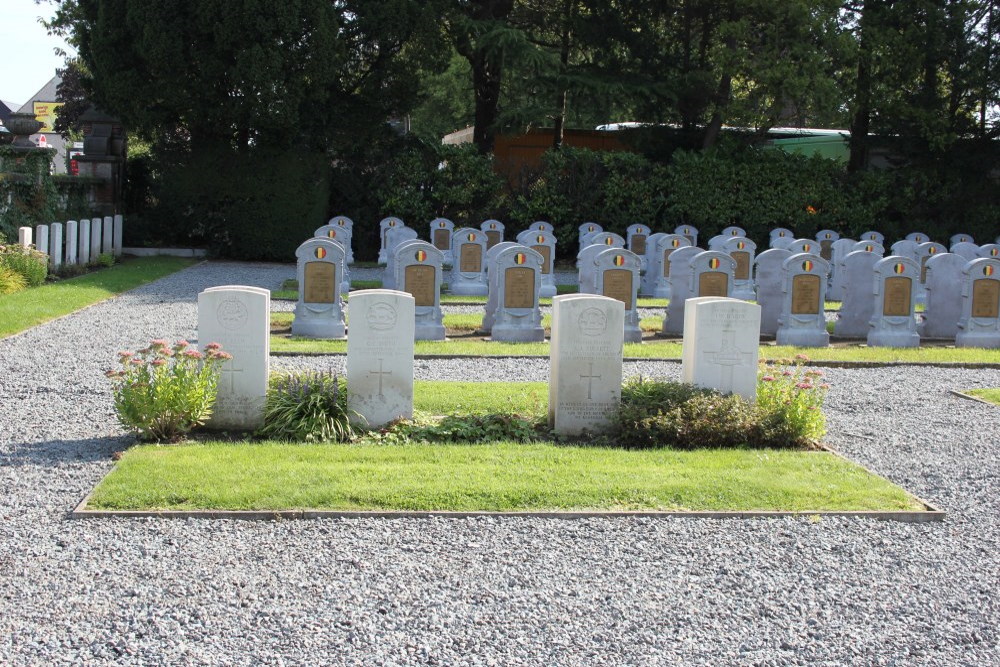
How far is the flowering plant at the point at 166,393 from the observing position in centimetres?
820

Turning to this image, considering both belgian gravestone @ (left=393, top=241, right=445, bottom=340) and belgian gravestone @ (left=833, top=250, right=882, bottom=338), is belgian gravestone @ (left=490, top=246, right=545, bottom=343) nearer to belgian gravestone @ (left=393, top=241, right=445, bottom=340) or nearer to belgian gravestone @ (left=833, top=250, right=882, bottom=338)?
belgian gravestone @ (left=393, top=241, right=445, bottom=340)

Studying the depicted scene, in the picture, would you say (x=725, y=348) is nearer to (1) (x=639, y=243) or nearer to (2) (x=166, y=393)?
(2) (x=166, y=393)

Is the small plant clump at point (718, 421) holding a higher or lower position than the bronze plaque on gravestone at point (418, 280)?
lower

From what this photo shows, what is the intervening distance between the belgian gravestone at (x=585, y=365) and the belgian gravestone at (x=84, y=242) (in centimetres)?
1650

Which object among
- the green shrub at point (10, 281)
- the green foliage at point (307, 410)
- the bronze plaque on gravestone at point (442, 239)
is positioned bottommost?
the green foliage at point (307, 410)

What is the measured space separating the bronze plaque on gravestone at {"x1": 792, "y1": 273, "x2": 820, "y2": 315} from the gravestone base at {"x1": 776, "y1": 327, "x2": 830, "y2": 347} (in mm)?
289

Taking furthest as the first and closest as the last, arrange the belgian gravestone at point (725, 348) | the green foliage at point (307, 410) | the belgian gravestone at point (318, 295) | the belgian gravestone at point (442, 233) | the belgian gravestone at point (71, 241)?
the belgian gravestone at point (442, 233) → the belgian gravestone at point (71, 241) → the belgian gravestone at point (318, 295) → the belgian gravestone at point (725, 348) → the green foliage at point (307, 410)

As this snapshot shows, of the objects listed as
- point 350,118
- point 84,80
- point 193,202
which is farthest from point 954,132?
point 84,80

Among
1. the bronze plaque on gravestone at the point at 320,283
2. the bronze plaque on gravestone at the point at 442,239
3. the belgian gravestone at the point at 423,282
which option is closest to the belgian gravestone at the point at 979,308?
the belgian gravestone at the point at 423,282

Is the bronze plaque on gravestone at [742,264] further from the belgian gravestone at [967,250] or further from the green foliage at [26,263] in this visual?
the green foliage at [26,263]

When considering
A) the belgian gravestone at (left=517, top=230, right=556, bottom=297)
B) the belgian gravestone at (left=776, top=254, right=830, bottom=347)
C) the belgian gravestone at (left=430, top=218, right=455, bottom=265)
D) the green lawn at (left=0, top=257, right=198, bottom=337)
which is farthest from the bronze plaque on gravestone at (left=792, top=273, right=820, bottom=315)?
the belgian gravestone at (left=430, top=218, right=455, bottom=265)

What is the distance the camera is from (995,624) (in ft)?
17.6

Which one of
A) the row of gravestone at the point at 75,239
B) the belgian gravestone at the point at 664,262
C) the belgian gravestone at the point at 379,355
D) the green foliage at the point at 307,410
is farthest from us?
the belgian gravestone at the point at 664,262

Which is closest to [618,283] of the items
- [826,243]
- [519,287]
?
[519,287]
